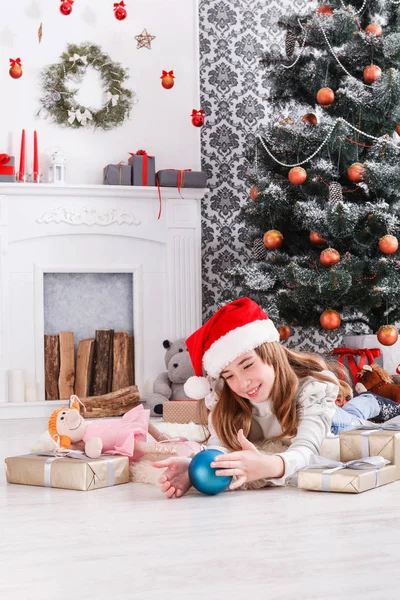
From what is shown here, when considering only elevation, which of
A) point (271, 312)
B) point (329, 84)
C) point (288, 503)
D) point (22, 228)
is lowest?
point (288, 503)

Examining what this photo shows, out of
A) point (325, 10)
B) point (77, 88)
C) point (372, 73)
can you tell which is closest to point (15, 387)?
point (77, 88)

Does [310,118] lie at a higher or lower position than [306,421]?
higher

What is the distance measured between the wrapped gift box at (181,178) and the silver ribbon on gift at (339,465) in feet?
10.1

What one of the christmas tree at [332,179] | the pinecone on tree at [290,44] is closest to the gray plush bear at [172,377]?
the christmas tree at [332,179]

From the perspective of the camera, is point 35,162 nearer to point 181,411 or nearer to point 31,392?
point 31,392

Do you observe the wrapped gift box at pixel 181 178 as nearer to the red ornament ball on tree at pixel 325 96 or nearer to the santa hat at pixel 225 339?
the red ornament ball on tree at pixel 325 96

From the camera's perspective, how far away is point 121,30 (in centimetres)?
518

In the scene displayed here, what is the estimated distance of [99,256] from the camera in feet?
16.6

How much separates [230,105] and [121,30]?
914mm

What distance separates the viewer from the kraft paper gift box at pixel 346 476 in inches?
83.5

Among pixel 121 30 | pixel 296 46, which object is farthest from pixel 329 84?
pixel 121 30

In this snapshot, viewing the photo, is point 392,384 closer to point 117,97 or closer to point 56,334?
point 56,334

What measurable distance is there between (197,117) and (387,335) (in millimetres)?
2085

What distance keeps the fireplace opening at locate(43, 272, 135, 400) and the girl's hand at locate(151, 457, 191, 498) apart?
2779 mm
